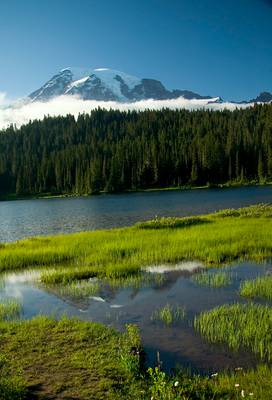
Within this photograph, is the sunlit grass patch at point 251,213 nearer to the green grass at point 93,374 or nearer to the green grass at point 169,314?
the green grass at point 169,314

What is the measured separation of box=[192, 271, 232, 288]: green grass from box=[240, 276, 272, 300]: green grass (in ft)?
3.20

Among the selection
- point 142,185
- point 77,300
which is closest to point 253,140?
point 142,185

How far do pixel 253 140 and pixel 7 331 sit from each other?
608 ft

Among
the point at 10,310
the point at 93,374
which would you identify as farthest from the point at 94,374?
the point at 10,310

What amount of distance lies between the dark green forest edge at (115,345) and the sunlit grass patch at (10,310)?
0.13ft

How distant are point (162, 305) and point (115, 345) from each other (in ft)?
17.2

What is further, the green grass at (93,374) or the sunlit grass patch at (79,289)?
the sunlit grass patch at (79,289)

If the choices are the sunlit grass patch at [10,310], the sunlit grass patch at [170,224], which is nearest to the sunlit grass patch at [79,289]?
the sunlit grass patch at [10,310]

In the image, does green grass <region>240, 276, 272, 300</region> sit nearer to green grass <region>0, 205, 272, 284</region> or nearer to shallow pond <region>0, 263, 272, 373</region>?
shallow pond <region>0, 263, 272, 373</region>

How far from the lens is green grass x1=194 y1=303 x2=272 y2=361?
43.0 feet

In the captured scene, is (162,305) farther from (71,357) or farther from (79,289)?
(71,357)

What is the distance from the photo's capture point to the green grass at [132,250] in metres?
25.0

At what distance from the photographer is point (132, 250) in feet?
96.3

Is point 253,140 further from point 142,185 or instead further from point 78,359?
point 78,359
